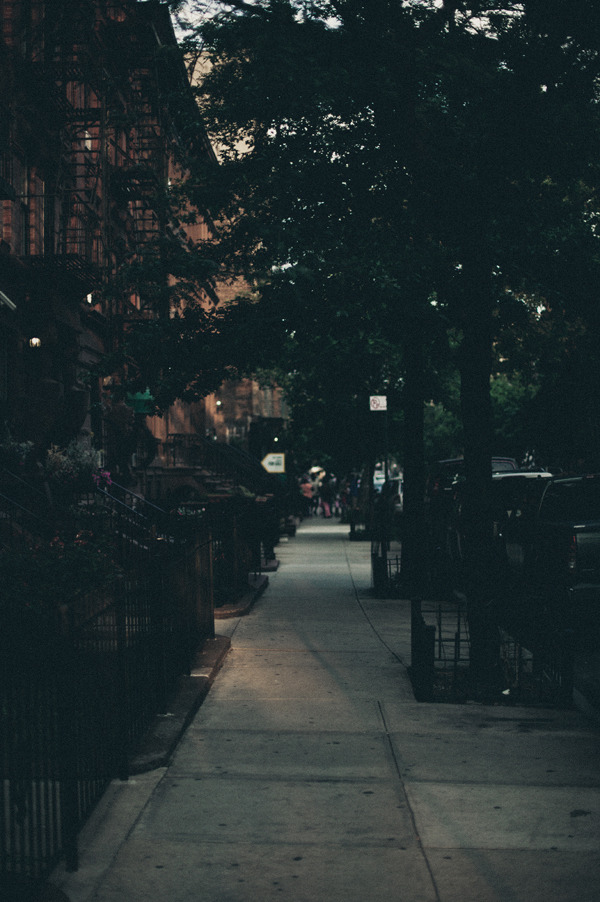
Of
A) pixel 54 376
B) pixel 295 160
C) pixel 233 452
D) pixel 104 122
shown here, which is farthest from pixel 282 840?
pixel 233 452

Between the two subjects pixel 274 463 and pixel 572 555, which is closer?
pixel 572 555

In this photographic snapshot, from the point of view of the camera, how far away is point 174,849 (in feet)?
15.5

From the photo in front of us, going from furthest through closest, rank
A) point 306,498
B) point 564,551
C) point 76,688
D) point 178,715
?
point 306,498 < point 564,551 < point 178,715 < point 76,688

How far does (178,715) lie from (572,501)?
7044 millimetres

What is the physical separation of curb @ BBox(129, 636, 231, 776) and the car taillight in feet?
12.7

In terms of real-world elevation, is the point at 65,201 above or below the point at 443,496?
above

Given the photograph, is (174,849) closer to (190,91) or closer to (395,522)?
(190,91)

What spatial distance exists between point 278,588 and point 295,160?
6.87 metres

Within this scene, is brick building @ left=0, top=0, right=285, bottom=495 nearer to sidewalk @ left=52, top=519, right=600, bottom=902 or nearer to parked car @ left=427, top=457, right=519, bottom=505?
parked car @ left=427, top=457, right=519, bottom=505

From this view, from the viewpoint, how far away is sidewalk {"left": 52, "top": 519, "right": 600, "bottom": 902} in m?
4.33

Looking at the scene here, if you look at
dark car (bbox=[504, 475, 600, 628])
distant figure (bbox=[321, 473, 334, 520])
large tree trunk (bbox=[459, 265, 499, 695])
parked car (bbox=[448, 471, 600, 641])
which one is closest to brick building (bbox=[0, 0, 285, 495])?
large tree trunk (bbox=[459, 265, 499, 695])

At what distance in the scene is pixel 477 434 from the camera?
945 centimetres

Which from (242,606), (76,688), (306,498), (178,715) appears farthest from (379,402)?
(306,498)

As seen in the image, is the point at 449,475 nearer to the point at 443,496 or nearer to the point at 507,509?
the point at 443,496
